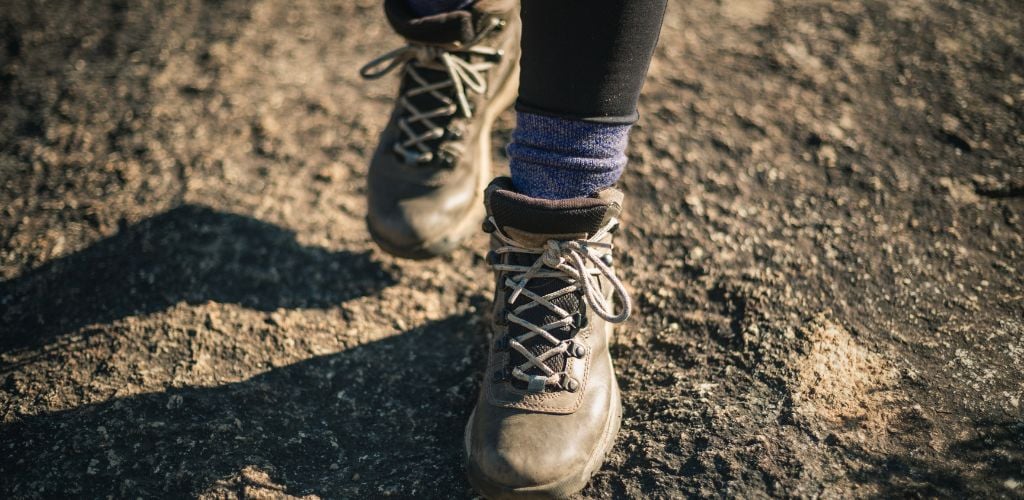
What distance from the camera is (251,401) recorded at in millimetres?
1492

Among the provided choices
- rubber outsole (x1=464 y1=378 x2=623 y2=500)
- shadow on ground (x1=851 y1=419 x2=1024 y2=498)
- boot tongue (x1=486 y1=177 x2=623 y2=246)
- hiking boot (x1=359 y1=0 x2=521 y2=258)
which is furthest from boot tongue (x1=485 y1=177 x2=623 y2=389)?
shadow on ground (x1=851 y1=419 x2=1024 y2=498)

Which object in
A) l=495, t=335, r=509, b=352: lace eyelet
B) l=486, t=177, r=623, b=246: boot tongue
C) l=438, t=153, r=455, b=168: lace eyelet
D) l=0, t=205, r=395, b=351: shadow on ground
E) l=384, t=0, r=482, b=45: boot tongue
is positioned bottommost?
l=0, t=205, r=395, b=351: shadow on ground

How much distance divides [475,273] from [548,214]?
620 mm

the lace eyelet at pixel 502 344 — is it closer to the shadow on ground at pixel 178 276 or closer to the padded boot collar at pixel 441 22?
the shadow on ground at pixel 178 276

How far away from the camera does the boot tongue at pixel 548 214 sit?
122 centimetres

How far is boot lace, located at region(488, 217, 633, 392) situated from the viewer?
1.30 m

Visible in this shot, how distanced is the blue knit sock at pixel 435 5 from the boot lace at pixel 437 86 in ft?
0.27

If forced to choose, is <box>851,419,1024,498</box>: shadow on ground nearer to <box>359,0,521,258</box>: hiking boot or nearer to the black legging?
the black legging

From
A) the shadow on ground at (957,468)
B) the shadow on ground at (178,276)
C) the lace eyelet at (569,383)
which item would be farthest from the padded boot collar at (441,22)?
the shadow on ground at (957,468)

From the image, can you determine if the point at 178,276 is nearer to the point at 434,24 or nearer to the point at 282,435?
the point at 282,435

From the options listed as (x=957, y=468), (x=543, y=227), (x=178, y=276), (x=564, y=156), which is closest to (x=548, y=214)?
(x=543, y=227)

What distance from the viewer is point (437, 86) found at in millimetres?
1712

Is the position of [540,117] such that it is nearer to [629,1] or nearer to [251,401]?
[629,1]

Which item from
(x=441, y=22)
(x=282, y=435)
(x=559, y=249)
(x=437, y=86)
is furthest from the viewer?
(x=437, y=86)
